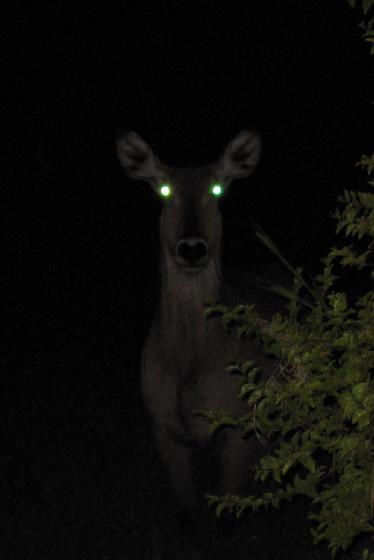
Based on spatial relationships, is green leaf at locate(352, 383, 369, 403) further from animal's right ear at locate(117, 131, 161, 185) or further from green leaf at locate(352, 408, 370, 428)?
animal's right ear at locate(117, 131, 161, 185)

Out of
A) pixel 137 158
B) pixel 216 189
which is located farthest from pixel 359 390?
pixel 137 158

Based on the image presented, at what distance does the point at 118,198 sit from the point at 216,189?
17.4m

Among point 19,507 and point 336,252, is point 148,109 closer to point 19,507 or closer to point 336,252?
point 19,507

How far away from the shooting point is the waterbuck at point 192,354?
7.06 meters

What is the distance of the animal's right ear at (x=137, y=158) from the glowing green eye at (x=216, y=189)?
365mm

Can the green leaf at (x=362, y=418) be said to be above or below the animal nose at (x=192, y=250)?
below

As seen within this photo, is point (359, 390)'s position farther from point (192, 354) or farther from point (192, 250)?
point (192, 354)

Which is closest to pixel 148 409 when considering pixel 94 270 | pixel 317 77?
pixel 94 270

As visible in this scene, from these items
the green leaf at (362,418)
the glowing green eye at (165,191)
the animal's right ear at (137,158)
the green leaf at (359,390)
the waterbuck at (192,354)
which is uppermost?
the animal's right ear at (137,158)

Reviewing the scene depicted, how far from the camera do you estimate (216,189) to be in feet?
24.4

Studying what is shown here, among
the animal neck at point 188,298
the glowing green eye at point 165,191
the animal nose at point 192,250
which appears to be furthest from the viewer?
the glowing green eye at point 165,191

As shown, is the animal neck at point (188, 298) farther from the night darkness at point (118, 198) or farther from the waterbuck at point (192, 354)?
the night darkness at point (118, 198)

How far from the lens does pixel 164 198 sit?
24.3 ft

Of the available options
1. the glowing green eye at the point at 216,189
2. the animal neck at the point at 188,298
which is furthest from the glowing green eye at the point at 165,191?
the animal neck at the point at 188,298
